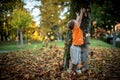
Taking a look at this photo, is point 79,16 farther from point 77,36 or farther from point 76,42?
point 76,42

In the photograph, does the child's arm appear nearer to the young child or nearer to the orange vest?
the young child

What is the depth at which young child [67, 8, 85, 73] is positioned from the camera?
8172 millimetres

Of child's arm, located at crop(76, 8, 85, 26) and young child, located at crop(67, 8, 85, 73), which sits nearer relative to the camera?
young child, located at crop(67, 8, 85, 73)

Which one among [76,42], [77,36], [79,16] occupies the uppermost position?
[79,16]

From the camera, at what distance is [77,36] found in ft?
27.0

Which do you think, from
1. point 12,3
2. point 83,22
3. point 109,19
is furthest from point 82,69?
point 109,19

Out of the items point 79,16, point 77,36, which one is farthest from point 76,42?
point 79,16

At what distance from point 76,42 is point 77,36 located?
0.65 feet

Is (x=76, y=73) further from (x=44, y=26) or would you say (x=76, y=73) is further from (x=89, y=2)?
(x=44, y=26)

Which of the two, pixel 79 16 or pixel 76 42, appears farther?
pixel 79 16

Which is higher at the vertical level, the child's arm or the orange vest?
the child's arm

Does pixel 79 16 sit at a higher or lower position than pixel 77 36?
higher

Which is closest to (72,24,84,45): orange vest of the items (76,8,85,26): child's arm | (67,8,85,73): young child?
(67,8,85,73): young child

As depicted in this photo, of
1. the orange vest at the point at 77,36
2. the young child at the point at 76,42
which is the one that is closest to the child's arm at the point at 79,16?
the young child at the point at 76,42
